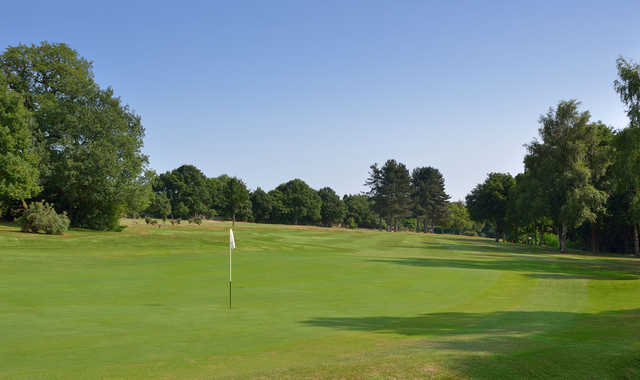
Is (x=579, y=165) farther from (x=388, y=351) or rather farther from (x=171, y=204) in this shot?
(x=171, y=204)

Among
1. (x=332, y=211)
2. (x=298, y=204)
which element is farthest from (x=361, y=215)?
(x=298, y=204)

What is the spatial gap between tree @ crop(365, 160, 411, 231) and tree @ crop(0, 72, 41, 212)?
105m

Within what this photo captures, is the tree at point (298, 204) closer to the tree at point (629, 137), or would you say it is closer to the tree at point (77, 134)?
the tree at point (77, 134)

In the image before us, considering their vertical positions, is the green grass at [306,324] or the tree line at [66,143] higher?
the tree line at [66,143]

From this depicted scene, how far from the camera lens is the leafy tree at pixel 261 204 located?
156 meters

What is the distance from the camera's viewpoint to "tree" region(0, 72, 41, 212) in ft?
136

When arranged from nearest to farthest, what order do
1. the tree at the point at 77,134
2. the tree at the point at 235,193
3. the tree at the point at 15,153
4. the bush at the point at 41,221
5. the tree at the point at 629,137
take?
1. the tree at the point at 629,137
2. the bush at the point at 41,221
3. the tree at the point at 15,153
4. the tree at the point at 77,134
5. the tree at the point at 235,193

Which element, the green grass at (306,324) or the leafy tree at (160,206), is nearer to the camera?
the green grass at (306,324)

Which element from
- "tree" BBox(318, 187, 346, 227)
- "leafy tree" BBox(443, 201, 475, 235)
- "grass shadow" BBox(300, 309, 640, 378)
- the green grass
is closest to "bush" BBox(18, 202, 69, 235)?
the green grass

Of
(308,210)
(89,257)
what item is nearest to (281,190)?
(308,210)

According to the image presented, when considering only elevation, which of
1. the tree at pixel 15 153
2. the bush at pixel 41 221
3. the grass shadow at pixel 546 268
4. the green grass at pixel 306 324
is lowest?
the grass shadow at pixel 546 268

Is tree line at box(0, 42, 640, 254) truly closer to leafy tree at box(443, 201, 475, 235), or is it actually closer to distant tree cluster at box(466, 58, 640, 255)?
distant tree cluster at box(466, 58, 640, 255)

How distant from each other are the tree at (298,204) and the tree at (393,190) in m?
31.6

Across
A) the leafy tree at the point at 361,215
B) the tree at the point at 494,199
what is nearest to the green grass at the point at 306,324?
the tree at the point at 494,199
